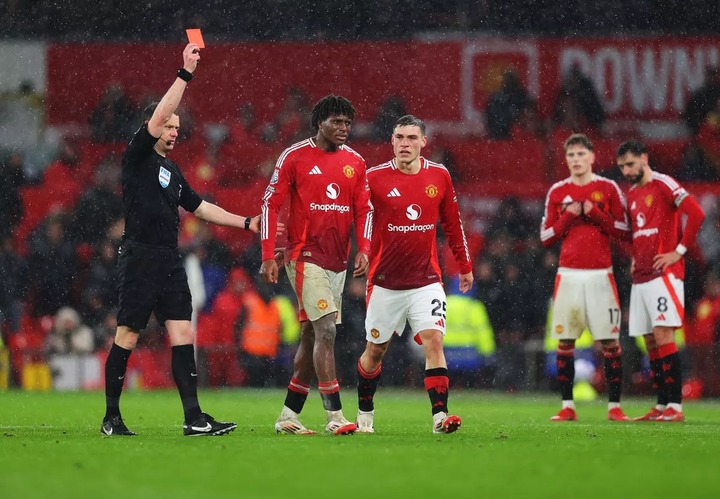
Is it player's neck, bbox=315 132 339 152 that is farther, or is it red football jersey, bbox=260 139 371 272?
player's neck, bbox=315 132 339 152

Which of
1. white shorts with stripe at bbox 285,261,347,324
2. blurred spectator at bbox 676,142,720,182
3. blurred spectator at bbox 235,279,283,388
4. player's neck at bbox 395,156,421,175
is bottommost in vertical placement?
blurred spectator at bbox 235,279,283,388

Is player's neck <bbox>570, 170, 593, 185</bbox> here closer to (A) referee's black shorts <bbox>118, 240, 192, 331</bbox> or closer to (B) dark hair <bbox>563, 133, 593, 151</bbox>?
(B) dark hair <bbox>563, 133, 593, 151</bbox>

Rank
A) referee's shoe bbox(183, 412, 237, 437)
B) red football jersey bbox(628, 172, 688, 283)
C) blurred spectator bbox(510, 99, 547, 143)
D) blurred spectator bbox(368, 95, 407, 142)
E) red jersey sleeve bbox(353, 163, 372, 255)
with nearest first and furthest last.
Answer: referee's shoe bbox(183, 412, 237, 437)
red jersey sleeve bbox(353, 163, 372, 255)
red football jersey bbox(628, 172, 688, 283)
blurred spectator bbox(510, 99, 547, 143)
blurred spectator bbox(368, 95, 407, 142)

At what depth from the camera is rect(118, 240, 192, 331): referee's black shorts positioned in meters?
8.57

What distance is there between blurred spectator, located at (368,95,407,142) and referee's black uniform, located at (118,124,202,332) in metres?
12.6

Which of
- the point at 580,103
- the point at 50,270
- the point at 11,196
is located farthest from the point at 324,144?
the point at 580,103

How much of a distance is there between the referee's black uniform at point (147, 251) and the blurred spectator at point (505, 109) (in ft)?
43.5

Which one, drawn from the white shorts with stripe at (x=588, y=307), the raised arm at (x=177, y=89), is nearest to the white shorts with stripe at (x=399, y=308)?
the raised arm at (x=177, y=89)

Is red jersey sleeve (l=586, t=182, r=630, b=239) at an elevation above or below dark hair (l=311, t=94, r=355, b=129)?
below

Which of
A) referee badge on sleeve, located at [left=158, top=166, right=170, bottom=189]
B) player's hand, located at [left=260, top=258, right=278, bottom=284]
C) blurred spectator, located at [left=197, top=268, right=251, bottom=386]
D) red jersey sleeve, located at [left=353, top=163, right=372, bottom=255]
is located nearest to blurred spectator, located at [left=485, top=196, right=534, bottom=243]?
blurred spectator, located at [left=197, top=268, right=251, bottom=386]

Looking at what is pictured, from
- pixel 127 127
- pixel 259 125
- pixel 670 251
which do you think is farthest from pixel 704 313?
pixel 127 127

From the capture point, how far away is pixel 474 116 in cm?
2222

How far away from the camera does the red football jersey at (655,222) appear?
38.2 feet

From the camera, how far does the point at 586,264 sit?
11773 mm
